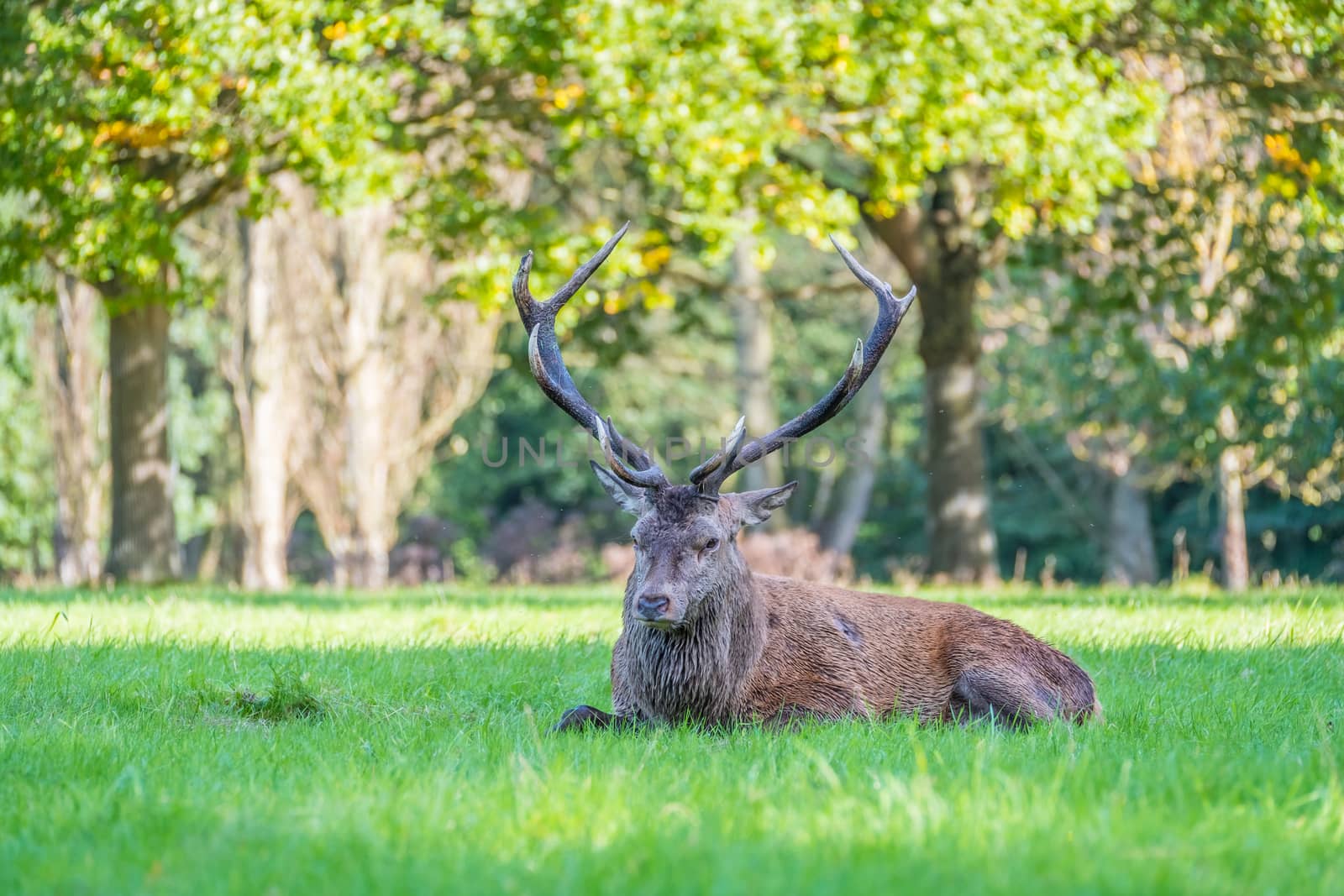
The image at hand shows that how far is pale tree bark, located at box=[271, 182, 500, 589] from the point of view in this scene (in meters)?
24.2

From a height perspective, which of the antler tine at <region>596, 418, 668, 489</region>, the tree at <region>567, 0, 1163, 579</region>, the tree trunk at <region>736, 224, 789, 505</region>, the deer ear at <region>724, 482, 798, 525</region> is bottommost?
the deer ear at <region>724, 482, 798, 525</region>

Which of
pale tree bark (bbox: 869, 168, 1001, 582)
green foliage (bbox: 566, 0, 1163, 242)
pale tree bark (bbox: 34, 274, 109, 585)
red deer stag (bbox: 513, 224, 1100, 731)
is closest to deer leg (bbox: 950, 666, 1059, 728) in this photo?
red deer stag (bbox: 513, 224, 1100, 731)

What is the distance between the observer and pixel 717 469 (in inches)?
266

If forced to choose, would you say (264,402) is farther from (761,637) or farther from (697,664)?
(697,664)

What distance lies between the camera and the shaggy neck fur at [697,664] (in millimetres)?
6562

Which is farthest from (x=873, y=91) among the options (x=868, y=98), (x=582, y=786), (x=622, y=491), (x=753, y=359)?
(x=753, y=359)

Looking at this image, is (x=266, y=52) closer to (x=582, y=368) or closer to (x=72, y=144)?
(x=72, y=144)

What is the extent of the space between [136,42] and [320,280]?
12.1 meters

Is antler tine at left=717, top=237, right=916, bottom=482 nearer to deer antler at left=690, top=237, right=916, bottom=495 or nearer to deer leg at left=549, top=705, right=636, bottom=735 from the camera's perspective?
deer antler at left=690, top=237, right=916, bottom=495

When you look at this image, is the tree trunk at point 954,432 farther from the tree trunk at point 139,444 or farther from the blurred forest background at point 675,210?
the tree trunk at point 139,444

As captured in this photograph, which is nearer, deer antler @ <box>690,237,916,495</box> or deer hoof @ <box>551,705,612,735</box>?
deer hoof @ <box>551,705,612,735</box>

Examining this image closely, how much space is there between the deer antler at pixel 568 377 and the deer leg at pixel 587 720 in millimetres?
1031

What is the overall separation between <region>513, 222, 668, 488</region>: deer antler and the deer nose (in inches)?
25.8

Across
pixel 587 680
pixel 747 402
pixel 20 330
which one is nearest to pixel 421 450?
pixel 747 402
